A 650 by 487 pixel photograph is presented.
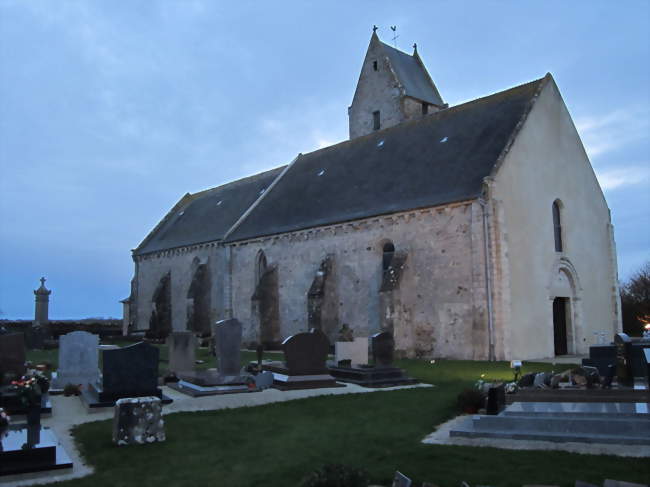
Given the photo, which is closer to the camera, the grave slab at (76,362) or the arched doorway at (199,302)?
the grave slab at (76,362)

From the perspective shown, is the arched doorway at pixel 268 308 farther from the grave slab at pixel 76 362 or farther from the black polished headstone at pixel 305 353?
the grave slab at pixel 76 362

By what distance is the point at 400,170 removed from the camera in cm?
2366

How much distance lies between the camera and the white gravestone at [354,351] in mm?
16250

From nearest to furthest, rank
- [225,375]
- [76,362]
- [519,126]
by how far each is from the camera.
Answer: [225,375] → [76,362] → [519,126]

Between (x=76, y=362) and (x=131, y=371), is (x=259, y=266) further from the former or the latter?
(x=131, y=371)

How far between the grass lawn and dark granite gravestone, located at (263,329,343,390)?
231 cm

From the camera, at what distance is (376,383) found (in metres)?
13.7

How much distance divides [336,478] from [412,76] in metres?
29.3

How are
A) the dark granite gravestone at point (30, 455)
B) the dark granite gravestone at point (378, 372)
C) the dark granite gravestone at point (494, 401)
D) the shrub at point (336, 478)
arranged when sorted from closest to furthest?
1. the shrub at point (336, 478)
2. the dark granite gravestone at point (30, 455)
3. the dark granite gravestone at point (494, 401)
4. the dark granite gravestone at point (378, 372)

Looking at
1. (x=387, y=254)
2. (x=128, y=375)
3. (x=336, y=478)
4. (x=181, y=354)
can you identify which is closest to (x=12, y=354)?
(x=128, y=375)

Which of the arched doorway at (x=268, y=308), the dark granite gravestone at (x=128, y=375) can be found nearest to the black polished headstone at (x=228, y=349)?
the dark granite gravestone at (x=128, y=375)

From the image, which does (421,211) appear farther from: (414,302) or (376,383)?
(376,383)

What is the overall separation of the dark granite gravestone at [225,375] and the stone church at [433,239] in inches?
317

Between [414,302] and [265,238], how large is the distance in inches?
356
